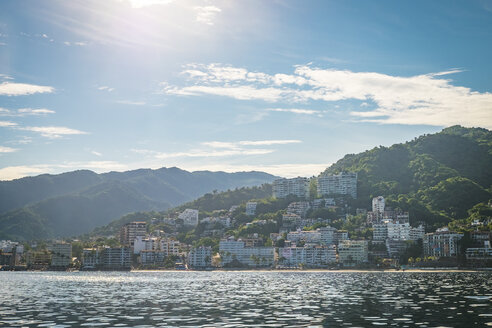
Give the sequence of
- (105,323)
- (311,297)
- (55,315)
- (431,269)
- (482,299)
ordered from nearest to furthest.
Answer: (105,323) → (55,315) → (482,299) → (311,297) → (431,269)

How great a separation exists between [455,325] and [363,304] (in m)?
18.6

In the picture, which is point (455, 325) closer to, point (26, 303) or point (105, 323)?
point (105, 323)

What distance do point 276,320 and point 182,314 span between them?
9.95 metres

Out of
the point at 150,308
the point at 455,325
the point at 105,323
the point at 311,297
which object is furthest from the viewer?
the point at 311,297

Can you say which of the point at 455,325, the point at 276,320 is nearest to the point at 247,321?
the point at 276,320

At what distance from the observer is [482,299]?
6266 centimetres

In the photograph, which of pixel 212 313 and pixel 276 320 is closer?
pixel 276 320

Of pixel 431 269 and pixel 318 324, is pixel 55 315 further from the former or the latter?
pixel 431 269

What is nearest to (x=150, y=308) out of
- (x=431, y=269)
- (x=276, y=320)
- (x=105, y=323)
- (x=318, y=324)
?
(x=105, y=323)

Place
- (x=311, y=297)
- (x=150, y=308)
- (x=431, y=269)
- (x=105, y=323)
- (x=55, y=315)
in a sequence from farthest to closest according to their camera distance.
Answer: (x=431, y=269)
(x=311, y=297)
(x=150, y=308)
(x=55, y=315)
(x=105, y=323)

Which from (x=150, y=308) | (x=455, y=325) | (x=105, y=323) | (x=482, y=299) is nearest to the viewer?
(x=455, y=325)

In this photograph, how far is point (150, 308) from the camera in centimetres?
5841

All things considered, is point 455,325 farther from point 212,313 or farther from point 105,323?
point 105,323

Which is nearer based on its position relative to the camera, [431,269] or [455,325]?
[455,325]
